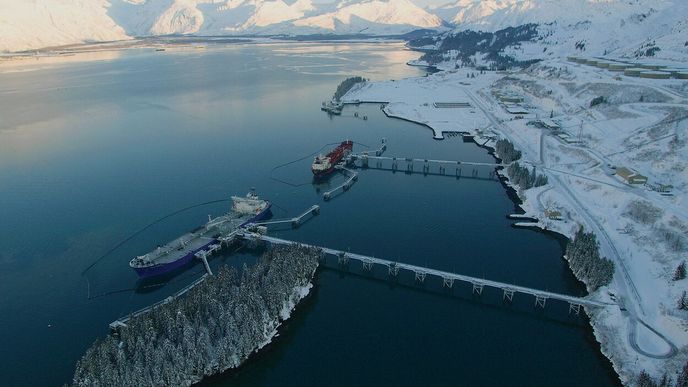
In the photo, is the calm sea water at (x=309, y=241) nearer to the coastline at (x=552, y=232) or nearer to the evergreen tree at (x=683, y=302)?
the coastline at (x=552, y=232)

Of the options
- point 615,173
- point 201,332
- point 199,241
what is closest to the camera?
point 201,332

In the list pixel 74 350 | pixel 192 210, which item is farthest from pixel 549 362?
pixel 192 210

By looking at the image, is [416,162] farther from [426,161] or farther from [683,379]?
[683,379]

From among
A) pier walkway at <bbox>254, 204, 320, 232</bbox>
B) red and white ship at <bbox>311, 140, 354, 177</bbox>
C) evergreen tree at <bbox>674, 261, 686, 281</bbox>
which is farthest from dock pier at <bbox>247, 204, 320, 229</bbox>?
evergreen tree at <bbox>674, 261, 686, 281</bbox>

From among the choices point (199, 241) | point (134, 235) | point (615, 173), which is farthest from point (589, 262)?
point (134, 235)

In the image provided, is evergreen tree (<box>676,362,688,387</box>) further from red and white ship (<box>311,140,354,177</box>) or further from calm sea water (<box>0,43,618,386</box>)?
red and white ship (<box>311,140,354,177</box>)

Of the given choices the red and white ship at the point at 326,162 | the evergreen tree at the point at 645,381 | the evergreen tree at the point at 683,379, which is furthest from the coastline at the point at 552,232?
the red and white ship at the point at 326,162

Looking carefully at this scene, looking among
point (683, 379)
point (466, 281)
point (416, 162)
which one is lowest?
point (466, 281)
